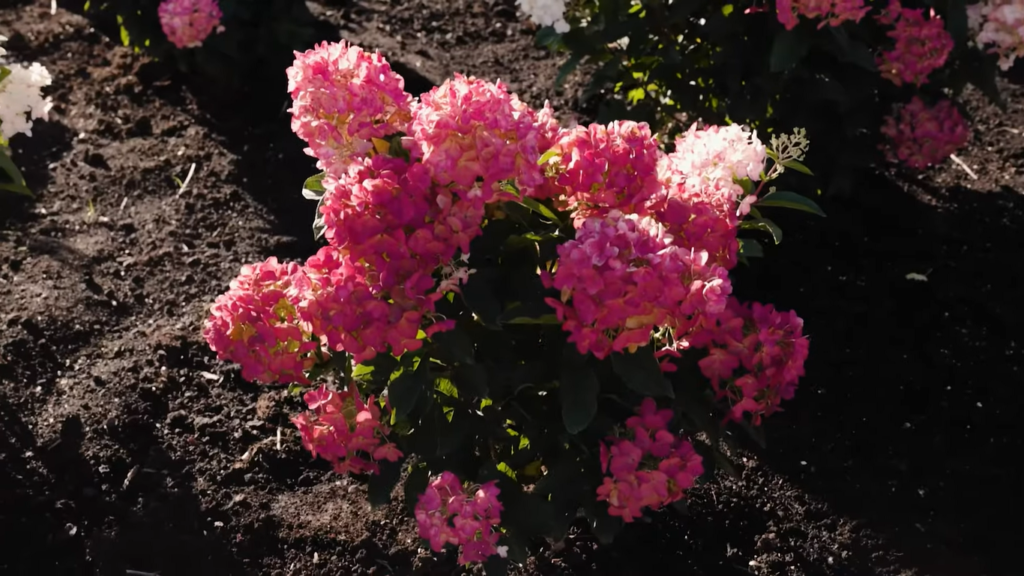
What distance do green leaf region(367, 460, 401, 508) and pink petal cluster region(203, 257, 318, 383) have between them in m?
0.30

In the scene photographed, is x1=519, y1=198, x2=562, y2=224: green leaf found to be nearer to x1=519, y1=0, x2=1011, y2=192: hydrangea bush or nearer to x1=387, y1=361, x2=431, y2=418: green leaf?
x1=387, y1=361, x2=431, y2=418: green leaf

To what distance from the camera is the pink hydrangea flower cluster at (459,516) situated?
1.78 m

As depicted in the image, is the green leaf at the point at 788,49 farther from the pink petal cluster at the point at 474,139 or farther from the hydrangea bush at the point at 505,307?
the pink petal cluster at the point at 474,139

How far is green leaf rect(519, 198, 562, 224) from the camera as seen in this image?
1762 millimetres

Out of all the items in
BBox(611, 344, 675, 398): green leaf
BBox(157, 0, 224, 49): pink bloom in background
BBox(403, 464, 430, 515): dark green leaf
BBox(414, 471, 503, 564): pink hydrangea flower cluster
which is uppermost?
BBox(611, 344, 675, 398): green leaf

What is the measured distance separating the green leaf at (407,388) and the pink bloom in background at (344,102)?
39 cm

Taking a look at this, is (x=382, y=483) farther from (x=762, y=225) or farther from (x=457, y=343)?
(x=762, y=225)

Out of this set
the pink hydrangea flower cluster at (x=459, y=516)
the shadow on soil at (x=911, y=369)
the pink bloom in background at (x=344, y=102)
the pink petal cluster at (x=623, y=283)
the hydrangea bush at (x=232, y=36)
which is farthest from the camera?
the hydrangea bush at (x=232, y=36)

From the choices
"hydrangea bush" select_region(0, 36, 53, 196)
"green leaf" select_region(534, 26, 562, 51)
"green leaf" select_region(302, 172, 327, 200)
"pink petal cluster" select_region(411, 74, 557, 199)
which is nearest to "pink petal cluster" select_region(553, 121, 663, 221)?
"pink petal cluster" select_region(411, 74, 557, 199)

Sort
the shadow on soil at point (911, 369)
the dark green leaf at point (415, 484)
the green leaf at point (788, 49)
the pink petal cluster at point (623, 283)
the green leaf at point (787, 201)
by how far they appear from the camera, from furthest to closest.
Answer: the green leaf at point (788, 49)
the shadow on soil at point (911, 369)
the dark green leaf at point (415, 484)
the green leaf at point (787, 201)
the pink petal cluster at point (623, 283)

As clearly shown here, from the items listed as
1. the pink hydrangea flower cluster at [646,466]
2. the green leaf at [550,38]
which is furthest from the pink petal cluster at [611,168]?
the green leaf at [550,38]

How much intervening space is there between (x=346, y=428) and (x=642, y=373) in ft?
1.95

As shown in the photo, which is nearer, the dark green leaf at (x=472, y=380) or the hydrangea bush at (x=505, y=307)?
the hydrangea bush at (x=505, y=307)

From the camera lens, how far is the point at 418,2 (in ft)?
15.6
